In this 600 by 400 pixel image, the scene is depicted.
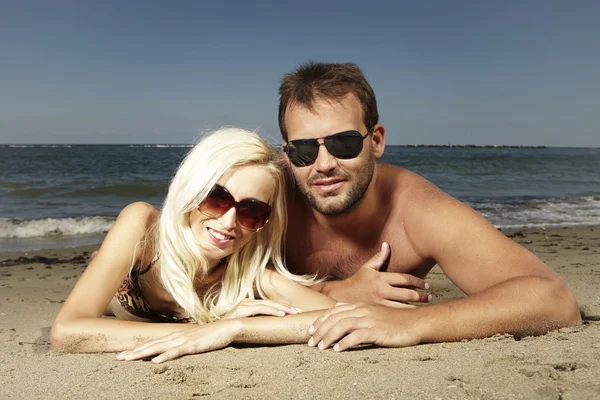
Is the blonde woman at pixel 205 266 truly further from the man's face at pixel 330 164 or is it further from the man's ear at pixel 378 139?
the man's ear at pixel 378 139

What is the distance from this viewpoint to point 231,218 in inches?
129

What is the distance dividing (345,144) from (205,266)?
4.08 feet

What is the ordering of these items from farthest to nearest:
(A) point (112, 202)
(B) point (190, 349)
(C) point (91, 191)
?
(C) point (91, 191)
(A) point (112, 202)
(B) point (190, 349)

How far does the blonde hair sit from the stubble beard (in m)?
0.24

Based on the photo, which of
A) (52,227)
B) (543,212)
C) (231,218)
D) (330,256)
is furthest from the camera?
(543,212)

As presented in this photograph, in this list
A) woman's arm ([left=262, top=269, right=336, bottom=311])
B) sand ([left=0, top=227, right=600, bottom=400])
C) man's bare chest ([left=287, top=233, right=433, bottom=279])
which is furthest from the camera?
man's bare chest ([left=287, top=233, right=433, bottom=279])

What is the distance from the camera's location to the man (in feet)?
9.59

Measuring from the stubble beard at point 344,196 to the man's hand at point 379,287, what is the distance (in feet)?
1.39

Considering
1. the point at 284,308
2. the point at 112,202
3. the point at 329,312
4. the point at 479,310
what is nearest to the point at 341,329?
the point at 329,312

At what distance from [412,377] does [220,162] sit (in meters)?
1.67

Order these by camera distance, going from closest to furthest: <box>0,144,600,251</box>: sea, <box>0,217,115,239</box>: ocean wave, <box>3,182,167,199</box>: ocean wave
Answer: <box>0,217,115,239</box>: ocean wave → <box>0,144,600,251</box>: sea → <box>3,182,167,199</box>: ocean wave

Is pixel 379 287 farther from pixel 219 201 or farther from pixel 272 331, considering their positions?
pixel 219 201

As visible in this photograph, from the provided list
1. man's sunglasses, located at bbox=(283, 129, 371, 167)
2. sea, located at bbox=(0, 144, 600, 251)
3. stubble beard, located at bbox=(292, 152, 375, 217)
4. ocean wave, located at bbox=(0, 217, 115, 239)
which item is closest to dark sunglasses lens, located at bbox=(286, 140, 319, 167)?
man's sunglasses, located at bbox=(283, 129, 371, 167)

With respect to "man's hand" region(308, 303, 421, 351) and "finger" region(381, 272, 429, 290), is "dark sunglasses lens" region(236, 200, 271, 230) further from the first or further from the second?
"finger" region(381, 272, 429, 290)
